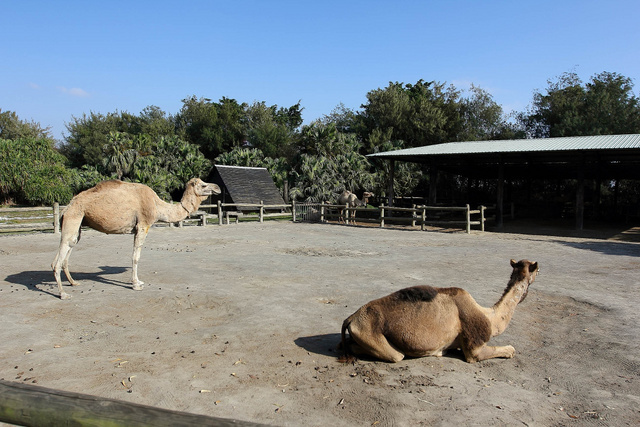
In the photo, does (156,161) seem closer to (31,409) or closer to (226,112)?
(226,112)

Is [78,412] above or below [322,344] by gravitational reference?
above

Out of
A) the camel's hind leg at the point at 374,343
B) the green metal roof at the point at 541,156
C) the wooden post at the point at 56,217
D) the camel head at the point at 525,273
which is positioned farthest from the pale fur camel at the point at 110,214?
the green metal roof at the point at 541,156

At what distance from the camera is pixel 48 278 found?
335 inches

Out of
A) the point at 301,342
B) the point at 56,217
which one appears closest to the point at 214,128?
the point at 56,217

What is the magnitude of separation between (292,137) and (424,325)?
41.5 meters

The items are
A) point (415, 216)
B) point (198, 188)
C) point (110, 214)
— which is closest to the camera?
point (110, 214)

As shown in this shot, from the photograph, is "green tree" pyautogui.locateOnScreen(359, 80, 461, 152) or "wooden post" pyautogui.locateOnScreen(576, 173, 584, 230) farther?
"green tree" pyautogui.locateOnScreen(359, 80, 461, 152)

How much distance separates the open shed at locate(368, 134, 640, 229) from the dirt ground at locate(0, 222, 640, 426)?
29.4 feet

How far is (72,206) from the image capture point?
7.20 m

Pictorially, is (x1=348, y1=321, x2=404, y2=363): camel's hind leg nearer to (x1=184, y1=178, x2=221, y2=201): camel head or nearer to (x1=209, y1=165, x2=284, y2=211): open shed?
(x1=184, y1=178, x2=221, y2=201): camel head

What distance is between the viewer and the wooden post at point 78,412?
76.2 inches

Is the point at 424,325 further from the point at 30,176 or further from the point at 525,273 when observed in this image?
the point at 30,176

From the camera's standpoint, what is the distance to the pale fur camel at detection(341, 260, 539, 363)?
421 cm

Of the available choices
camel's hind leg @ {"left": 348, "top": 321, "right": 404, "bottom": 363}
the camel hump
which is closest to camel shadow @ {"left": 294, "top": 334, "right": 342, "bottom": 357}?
camel's hind leg @ {"left": 348, "top": 321, "right": 404, "bottom": 363}
